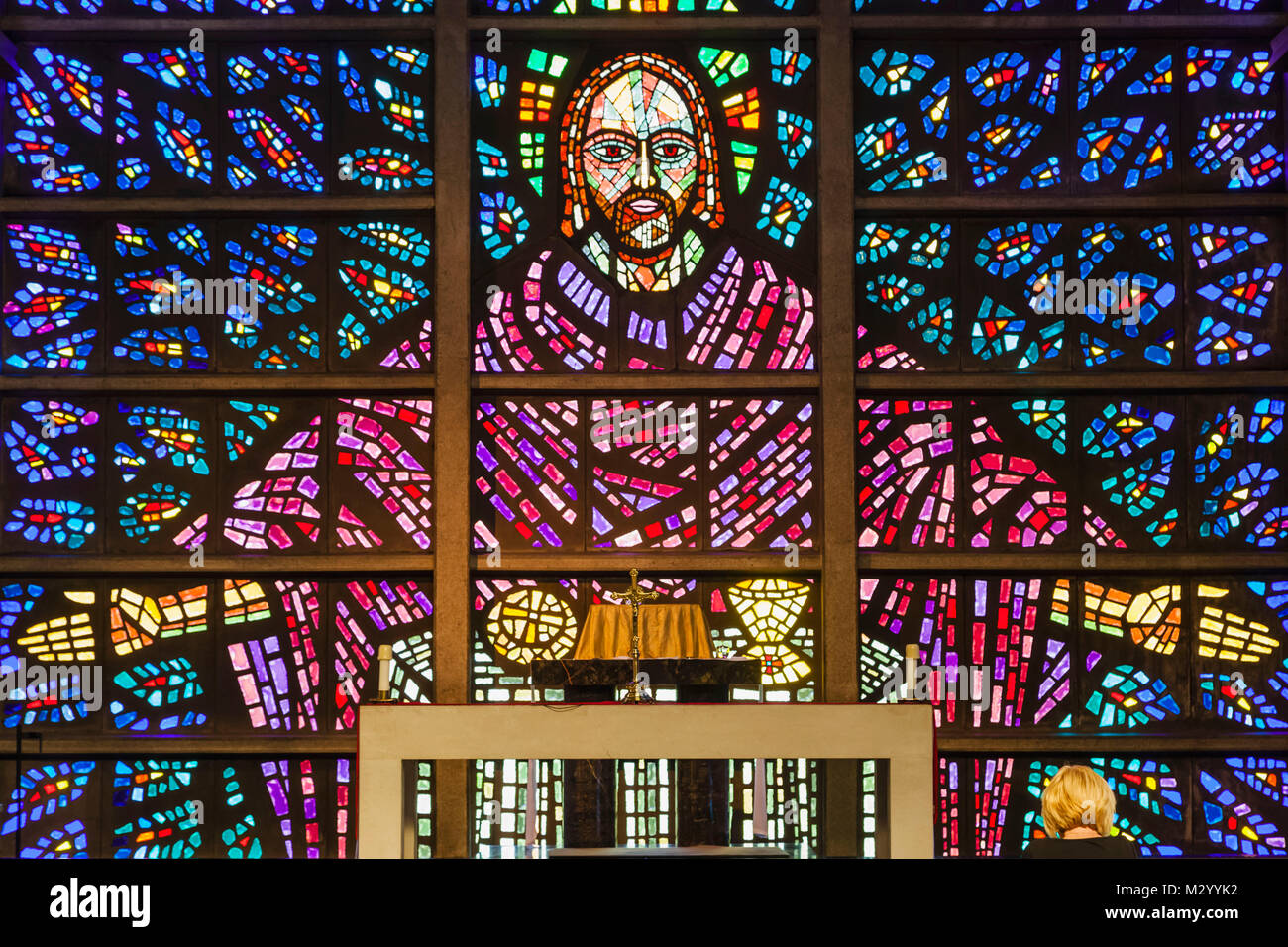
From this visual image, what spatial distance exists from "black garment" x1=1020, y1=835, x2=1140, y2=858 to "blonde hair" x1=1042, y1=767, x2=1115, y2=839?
0.21ft

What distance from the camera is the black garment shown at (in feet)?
8.78

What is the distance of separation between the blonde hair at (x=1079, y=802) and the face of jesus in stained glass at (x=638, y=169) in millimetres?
4356

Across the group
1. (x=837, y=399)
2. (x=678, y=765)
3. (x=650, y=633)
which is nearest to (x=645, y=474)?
(x=837, y=399)

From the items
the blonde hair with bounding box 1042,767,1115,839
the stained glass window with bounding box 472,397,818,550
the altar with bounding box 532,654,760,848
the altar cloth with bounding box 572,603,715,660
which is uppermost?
the stained glass window with bounding box 472,397,818,550

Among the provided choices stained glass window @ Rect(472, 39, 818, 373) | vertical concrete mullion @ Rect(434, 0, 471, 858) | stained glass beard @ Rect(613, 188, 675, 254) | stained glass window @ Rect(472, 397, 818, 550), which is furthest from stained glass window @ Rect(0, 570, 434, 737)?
stained glass beard @ Rect(613, 188, 675, 254)

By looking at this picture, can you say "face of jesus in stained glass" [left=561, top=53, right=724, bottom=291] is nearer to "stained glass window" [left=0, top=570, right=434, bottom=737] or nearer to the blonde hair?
"stained glass window" [left=0, top=570, right=434, bottom=737]

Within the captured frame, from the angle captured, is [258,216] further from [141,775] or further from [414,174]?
[141,775]

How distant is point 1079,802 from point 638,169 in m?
4.65

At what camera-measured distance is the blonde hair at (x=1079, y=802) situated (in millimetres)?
2824

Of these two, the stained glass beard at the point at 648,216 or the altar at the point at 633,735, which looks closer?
the altar at the point at 633,735

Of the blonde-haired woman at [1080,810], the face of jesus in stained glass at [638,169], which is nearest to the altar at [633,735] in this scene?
the blonde-haired woman at [1080,810]

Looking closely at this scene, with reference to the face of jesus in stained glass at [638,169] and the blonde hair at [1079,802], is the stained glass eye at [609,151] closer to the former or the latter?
the face of jesus in stained glass at [638,169]

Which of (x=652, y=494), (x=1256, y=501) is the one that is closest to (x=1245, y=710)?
(x=1256, y=501)

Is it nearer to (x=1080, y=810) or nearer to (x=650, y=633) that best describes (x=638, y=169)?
(x=650, y=633)
